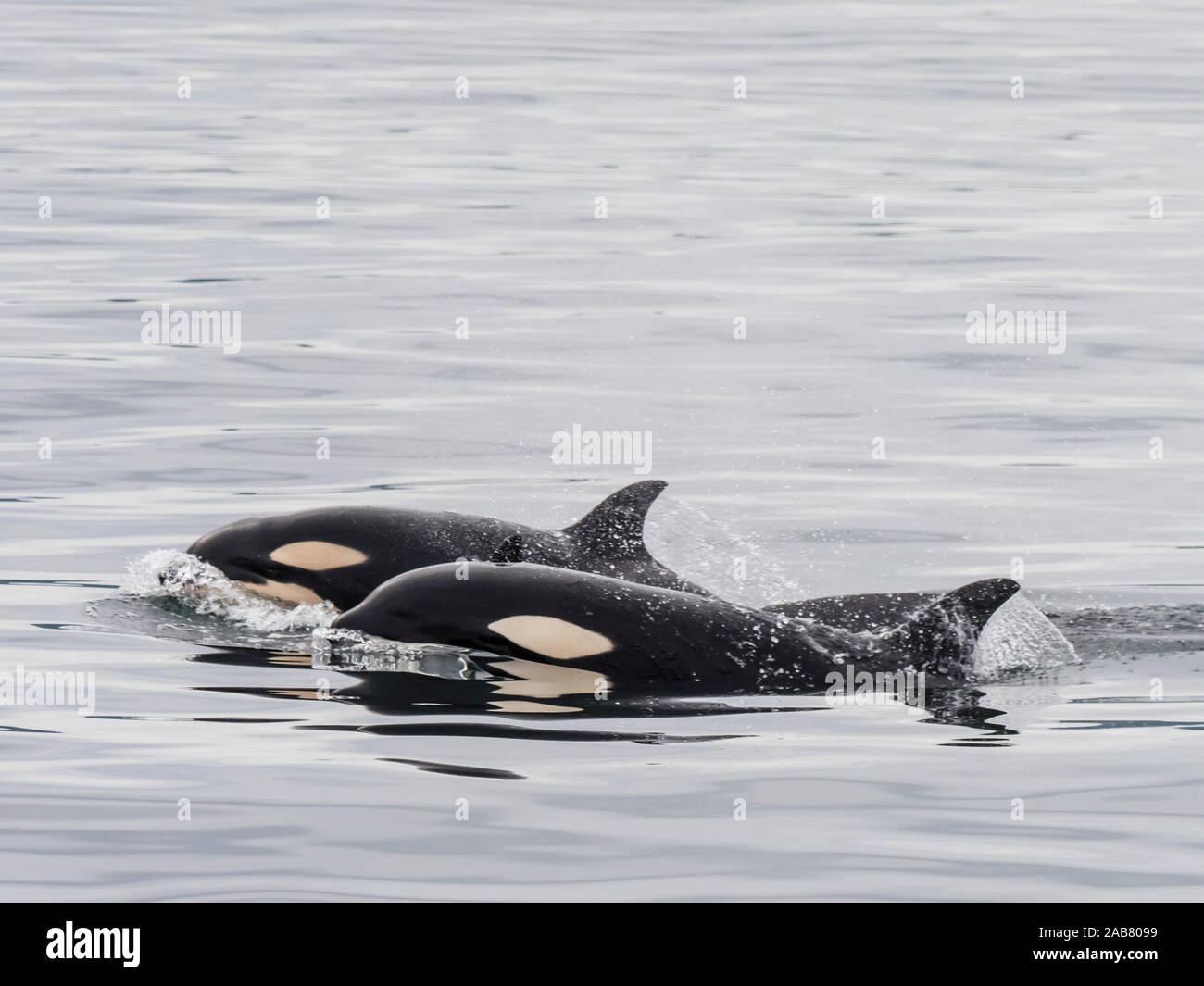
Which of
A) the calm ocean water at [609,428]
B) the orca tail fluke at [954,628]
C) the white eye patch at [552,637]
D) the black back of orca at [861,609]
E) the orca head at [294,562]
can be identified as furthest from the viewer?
the orca head at [294,562]

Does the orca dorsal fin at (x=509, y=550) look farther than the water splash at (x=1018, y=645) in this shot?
Yes

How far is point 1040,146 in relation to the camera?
35.6 meters

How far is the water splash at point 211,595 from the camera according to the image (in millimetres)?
10977

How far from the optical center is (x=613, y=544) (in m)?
11.3

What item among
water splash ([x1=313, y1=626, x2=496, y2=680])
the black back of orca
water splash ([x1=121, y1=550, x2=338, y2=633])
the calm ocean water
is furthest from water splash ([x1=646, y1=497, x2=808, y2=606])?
water splash ([x1=313, y1=626, x2=496, y2=680])

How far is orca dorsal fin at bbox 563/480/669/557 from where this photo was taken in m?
11.3

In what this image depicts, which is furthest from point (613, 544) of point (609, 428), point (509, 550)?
point (609, 428)

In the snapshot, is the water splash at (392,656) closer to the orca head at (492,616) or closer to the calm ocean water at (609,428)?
the orca head at (492,616)

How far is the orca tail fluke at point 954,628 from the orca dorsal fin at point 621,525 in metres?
1.94

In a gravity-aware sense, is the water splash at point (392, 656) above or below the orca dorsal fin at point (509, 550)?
below

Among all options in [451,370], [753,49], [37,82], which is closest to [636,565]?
[451,370]

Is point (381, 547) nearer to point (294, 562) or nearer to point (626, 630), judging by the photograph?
point (294, 562)

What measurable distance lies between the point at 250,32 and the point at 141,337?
34.9 metres

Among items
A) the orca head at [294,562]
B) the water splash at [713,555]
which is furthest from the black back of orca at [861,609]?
the orca head at [294,562]
